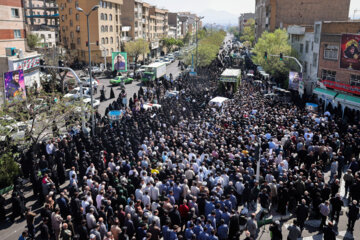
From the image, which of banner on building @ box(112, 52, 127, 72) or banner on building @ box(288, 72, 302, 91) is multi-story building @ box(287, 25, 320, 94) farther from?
banner on building @ box(112, 52, 127, 72)

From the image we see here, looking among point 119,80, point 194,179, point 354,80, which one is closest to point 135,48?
point 119,80

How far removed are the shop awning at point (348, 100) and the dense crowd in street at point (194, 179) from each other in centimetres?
445

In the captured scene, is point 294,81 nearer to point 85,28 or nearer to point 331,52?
point 331,52

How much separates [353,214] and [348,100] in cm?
1729

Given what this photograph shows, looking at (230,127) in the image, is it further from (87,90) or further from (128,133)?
(87,90)

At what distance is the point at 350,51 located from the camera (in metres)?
26.3

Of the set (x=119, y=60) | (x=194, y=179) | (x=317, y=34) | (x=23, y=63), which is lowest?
(x=194, y=179)

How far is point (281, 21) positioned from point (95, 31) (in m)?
34.6

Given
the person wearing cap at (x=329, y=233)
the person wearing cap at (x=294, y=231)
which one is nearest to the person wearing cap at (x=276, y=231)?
the person wearing cap at (x=294, y=231)

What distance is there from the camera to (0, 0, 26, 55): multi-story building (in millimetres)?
31797

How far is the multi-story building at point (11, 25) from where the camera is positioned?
31797mm

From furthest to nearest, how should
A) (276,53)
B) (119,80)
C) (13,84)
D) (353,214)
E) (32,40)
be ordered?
(32,40) → (119,80) → (276,53) → (13,84) → (353,214)

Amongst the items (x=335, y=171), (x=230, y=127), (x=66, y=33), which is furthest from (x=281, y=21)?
(x=335, y=171)

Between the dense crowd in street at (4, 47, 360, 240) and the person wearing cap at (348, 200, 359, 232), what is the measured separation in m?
0.04
